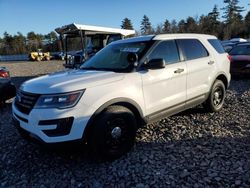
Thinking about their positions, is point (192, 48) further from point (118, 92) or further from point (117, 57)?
point (118, 92)

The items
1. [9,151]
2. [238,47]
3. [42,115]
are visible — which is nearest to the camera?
[42,115]

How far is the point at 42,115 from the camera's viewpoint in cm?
335

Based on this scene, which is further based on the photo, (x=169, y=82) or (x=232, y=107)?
(x=232, y=107)

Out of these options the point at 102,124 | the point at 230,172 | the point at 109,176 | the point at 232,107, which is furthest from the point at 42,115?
the point at 232,107

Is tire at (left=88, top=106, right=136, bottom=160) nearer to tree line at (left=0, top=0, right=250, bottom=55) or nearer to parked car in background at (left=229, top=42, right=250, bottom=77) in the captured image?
parked car in background at (left=229, top=42, right=250, bottom=77)

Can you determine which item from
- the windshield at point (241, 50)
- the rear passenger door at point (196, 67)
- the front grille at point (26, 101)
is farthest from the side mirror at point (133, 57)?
the windshield at point (241, 50)

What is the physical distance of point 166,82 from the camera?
4496 millimetres

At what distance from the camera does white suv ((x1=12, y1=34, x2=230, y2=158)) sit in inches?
134

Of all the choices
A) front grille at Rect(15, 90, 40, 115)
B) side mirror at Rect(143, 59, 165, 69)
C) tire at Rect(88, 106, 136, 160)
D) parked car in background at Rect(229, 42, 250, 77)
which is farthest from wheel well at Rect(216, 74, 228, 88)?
parked car in background at Rect(229, 42, 250, 77)

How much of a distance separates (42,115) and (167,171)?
181 centimetres

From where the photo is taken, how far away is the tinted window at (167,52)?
4.51 meters

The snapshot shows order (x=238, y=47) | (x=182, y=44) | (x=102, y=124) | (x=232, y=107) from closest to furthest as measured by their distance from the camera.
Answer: (x=102, y=124) → (x=182, y=44) → (x=232, y=107) → (x=238, y=47)

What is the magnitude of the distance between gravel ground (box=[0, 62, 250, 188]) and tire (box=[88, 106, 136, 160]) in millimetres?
178

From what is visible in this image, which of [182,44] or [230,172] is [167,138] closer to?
A: [230,172]
